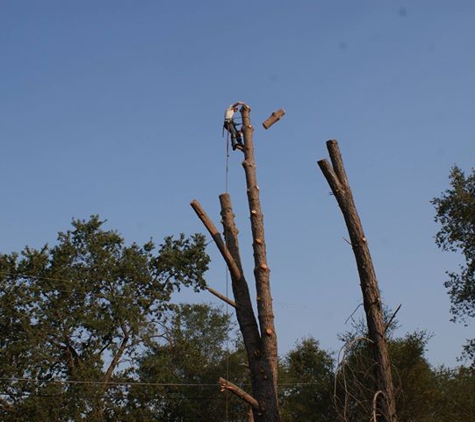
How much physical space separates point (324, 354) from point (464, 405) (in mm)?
13797

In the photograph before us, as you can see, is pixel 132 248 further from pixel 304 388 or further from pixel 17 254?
pixel 304 388

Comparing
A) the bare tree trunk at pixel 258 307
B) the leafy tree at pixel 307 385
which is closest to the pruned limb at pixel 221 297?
the bare tree trunk at pixel 258 307

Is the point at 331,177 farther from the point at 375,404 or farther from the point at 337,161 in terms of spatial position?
the point at 375,404

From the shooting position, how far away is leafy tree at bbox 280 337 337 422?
96.4 feet

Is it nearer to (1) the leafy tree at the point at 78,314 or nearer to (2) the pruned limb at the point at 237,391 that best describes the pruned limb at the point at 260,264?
(2) the pruned limb at the point at 237,391

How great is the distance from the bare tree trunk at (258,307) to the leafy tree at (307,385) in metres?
12.4

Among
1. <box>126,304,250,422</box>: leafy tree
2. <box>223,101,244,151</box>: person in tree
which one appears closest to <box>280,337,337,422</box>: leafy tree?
<box>126,304,250,422</box>: leafy tree

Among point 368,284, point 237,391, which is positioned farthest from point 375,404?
point 237,391

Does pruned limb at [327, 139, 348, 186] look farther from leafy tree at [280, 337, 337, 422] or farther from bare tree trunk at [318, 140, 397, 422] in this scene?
leafy tree at [280, 337, 337, 422]

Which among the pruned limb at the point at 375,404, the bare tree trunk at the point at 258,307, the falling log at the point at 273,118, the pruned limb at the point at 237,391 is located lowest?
the pruned limb at the point at 375,404

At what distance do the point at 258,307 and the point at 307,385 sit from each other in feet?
72.2

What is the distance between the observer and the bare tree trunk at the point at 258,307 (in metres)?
10.2

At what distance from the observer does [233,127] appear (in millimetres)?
12414

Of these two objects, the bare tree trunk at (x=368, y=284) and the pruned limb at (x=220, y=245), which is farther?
the pruned limb at (x=220, y=245)
